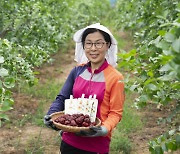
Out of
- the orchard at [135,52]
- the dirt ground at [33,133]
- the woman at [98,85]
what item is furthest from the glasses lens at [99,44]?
the dirt ground at [33,133]

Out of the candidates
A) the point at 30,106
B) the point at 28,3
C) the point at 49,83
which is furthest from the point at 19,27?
the point at 49,83

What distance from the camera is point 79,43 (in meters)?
2.60

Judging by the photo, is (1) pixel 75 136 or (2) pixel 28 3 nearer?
(1) pixel 75 136

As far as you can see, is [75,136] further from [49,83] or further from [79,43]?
[49,83]

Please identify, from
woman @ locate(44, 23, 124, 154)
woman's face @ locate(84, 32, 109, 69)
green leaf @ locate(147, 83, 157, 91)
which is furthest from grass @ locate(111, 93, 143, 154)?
green leaf @ locate(147, 83, 157, 91)

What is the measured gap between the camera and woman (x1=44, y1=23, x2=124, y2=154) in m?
2.39

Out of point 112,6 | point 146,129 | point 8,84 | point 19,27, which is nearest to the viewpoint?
point 8,84

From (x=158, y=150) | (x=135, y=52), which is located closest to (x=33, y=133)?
(x=158, y=150)

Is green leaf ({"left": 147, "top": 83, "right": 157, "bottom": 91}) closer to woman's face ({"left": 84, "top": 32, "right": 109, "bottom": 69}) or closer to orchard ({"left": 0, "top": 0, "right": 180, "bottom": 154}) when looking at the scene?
orchard ({"left": 0, "top": 0, "right": 180, "bottom": 154})

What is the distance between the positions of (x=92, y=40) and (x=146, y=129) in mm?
2932

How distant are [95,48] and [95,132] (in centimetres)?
50

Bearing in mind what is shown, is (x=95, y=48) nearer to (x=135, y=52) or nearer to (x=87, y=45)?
(x=87, y=45)

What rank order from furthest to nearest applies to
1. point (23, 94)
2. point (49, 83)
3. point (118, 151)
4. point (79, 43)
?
point (49, 83)
point (23, 94)
point (118, 151)
point (79, 43)

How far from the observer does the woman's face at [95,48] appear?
2431 millimetres
